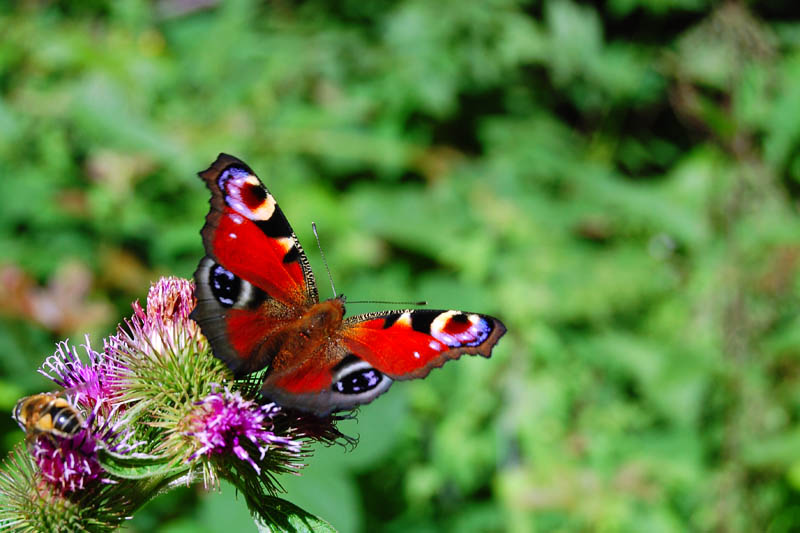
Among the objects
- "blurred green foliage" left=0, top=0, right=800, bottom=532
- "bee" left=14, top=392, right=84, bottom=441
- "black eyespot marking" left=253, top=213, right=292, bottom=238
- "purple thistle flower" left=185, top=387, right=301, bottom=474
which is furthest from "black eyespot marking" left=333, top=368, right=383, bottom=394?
"blurred green foliage" left=0, top=0, right=800, bottom=532

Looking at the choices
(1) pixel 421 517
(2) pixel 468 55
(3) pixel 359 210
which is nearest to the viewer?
(1) pixel 421 517

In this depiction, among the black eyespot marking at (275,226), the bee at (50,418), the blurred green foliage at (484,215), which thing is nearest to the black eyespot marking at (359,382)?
the black eyespot marking at (275,226)

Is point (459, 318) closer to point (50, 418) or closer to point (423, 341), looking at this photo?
point (423, 341)

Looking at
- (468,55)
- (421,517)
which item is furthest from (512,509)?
(468,55)

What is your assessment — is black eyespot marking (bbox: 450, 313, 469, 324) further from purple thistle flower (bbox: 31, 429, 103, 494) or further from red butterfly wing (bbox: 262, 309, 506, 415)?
purple thistle flower (bbox: 31, 429, 103, 494)

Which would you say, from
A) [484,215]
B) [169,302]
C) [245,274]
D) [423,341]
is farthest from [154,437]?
[484,215]

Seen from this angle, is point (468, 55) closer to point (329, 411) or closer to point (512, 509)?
point (512, 509)
